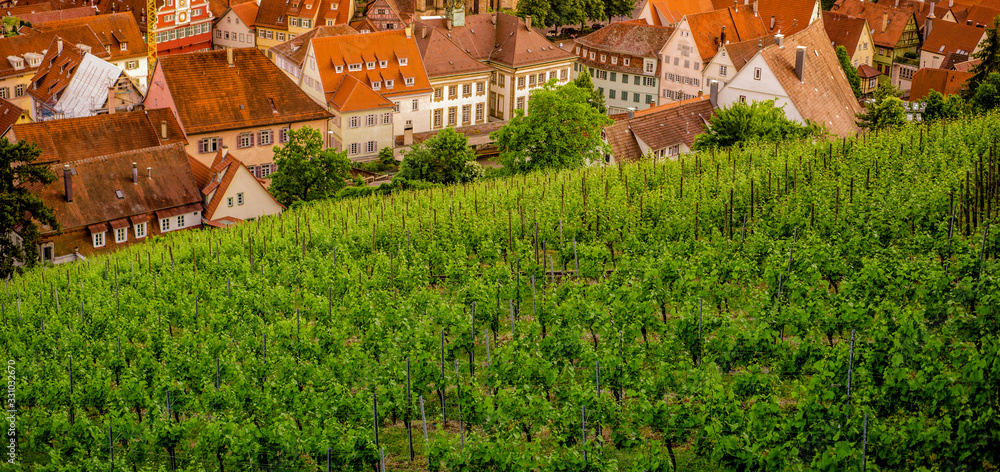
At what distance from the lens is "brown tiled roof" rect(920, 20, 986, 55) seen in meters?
87.4

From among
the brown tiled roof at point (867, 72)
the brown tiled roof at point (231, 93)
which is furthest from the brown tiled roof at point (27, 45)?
the brown tiled roof at point (867, 72)

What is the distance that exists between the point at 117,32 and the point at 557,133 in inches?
1979

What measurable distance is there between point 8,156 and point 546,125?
23.3 m

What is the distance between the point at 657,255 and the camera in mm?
28594

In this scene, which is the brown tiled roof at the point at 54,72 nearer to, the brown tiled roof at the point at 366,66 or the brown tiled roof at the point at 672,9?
the brown tiled roof at the point at 366,66

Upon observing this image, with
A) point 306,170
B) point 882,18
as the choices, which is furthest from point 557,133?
point 882,18

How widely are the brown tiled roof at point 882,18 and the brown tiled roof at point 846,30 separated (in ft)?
11.0

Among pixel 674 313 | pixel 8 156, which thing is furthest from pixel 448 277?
pixel 8 156

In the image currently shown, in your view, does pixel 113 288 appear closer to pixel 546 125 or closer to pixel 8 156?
pixel 8 156

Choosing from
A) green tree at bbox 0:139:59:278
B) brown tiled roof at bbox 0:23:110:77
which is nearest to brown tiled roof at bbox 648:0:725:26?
brown tiled roof at bbox 0:23:110:77

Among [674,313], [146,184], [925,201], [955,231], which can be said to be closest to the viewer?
[674,313]

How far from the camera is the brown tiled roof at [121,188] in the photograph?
5050cm

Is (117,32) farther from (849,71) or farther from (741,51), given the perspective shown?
(849,71)

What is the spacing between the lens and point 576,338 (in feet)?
74.7
